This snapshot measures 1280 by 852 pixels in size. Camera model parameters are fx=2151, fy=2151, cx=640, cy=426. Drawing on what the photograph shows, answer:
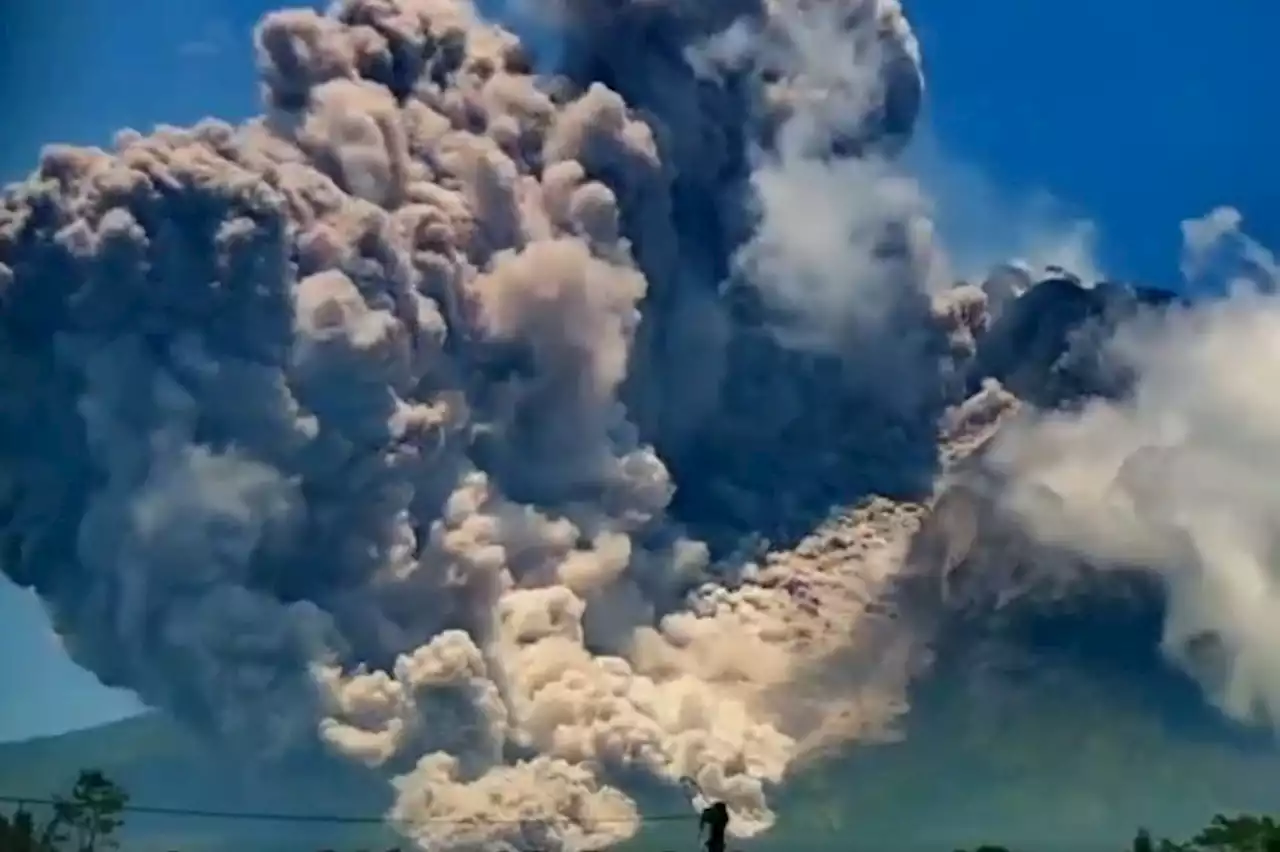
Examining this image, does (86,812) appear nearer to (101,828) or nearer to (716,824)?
(101,828)

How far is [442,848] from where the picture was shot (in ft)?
91.4

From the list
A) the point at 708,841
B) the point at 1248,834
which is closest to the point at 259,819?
the point at 1248,834

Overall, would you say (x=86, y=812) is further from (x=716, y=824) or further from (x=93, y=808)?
(x=716, y=824)

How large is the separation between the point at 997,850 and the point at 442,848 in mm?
7686

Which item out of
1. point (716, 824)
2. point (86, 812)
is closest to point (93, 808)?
point (86, 812)

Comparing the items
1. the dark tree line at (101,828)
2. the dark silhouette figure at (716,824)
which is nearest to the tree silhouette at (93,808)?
the dark tree line at (101,828)

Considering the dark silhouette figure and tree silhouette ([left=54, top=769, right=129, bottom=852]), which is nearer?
the dark silhouette figure

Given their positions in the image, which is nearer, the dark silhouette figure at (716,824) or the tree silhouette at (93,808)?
the dark silhouette figure at (716,824)

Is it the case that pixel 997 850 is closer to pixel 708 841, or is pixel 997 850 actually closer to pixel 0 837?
pixel 0 837

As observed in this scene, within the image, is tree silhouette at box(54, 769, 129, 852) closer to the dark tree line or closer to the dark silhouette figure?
the dark tree line

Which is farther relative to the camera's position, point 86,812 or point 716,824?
point 86,812

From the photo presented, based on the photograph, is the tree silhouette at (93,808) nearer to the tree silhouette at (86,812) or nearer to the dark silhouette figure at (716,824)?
the tree silhouette at (86,812)

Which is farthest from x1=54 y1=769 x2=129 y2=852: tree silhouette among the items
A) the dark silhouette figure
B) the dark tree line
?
the dark silhouette figure

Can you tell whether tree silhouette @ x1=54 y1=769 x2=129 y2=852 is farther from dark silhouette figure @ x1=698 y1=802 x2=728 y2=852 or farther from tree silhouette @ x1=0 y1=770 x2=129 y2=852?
dark silhouette figure @ x1=698 y1=802 x2=728 y2=852
